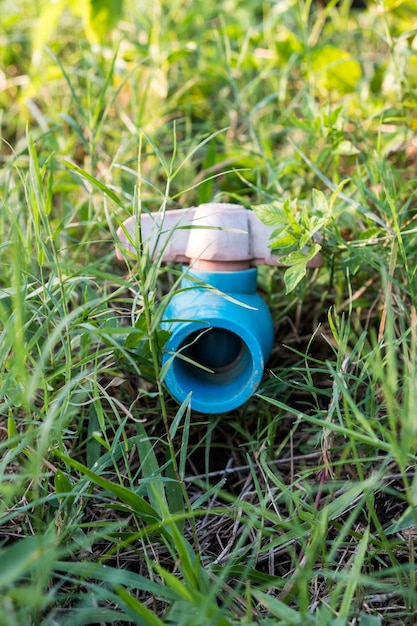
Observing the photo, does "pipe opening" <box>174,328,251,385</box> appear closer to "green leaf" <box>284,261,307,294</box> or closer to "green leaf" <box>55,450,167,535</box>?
"green leaf" <box>284,261,307,294</box>

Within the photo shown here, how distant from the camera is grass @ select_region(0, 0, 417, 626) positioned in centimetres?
87

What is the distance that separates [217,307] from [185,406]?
0.21m

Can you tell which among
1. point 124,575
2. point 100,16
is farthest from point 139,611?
point 100,16

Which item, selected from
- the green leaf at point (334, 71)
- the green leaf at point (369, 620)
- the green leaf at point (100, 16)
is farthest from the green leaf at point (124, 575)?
the green leaf at point (100, 16)

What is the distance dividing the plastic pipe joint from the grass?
2.3 inches

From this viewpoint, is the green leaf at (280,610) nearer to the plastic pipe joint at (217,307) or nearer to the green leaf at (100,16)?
the plastic pipe joint at (217,307)

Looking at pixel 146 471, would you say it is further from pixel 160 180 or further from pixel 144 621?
pixel 160 180

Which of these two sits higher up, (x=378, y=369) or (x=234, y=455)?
(x=378, y=369)

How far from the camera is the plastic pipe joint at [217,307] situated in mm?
Answer: 1149

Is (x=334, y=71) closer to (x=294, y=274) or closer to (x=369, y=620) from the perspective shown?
(x=294, y=274)

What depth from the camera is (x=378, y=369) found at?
0.78 meters

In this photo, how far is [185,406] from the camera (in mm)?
1032

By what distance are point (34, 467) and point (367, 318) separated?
86cm

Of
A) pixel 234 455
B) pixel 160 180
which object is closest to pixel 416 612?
pixel 234 455
